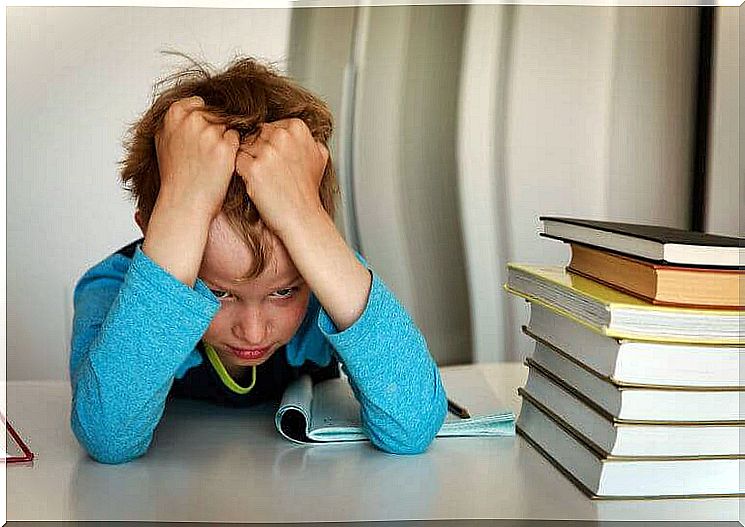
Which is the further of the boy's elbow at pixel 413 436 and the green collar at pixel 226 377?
the green collar at pixel 226 377

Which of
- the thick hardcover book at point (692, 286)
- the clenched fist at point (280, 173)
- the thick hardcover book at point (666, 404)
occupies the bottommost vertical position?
the thick hardcover book at point (666, 404)

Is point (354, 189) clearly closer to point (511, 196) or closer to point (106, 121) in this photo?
point (511, 196)

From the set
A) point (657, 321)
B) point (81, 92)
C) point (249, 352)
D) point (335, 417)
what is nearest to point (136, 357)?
point (249, 352)

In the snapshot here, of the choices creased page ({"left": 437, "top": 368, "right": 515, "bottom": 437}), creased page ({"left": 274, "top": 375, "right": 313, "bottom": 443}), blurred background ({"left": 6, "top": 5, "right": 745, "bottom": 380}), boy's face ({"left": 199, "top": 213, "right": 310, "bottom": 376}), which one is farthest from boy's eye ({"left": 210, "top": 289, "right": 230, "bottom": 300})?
blurred background ({"left": 6, "top": 5, "right": 745, "bottom": 380})

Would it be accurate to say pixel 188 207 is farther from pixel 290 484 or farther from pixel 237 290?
pixel 290 484

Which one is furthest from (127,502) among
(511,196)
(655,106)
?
(655,106)

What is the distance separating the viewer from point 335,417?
0.96 m

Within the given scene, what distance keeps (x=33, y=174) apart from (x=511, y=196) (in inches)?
29.5

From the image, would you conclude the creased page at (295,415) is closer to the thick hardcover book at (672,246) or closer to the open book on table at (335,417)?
the open book on table at (335,417)

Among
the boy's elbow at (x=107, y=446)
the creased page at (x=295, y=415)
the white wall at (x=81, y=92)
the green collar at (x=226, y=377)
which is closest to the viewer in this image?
the boy's elbow at (x=107, y=446)

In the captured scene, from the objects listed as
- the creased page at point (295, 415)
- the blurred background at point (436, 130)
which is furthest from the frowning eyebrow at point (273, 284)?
the blurred background at point (436, 130)

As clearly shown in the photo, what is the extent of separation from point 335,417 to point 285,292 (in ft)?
0.45

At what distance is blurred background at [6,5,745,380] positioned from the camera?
1.59m

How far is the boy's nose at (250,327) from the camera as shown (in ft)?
2.89
